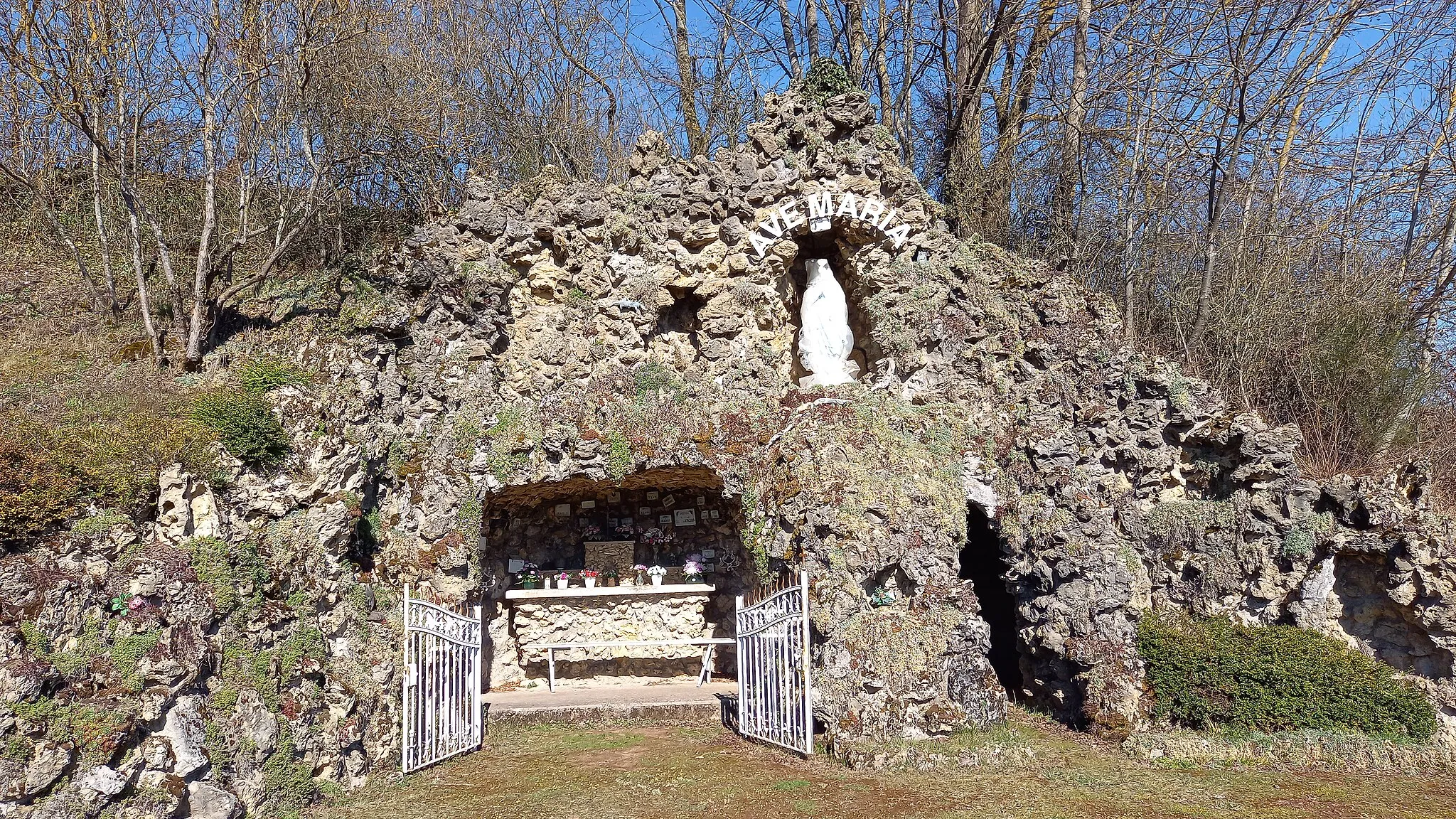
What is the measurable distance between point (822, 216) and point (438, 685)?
728cm

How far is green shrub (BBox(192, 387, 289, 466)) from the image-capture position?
8188mm

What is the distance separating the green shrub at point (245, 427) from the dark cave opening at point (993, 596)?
804cm

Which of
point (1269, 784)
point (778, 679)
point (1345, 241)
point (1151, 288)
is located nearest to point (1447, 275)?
point (1345, 241)

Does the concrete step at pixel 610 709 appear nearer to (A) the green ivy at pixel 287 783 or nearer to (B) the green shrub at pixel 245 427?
(A) the green ivy at pixel 287 783

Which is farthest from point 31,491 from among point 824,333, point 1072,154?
point 1072,154

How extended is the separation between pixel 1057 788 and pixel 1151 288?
9.19 m

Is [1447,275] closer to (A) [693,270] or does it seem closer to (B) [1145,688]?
(B) [1145,688]

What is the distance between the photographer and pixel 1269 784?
788cm

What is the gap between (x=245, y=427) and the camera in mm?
8281

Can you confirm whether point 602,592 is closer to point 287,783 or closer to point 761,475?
point 761,475

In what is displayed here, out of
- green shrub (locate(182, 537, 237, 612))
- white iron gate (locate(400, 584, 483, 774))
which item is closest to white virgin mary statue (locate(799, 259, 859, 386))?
white iron gate (locate(400, 584, 483, 774))

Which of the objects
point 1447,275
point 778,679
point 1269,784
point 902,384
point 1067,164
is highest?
point 1067,164

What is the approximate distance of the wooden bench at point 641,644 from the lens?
37.1 feet

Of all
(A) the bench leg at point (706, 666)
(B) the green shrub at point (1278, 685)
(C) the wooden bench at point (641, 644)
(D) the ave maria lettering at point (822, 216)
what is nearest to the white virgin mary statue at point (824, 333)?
(D) the ave maria lettering at point (822, 216)
